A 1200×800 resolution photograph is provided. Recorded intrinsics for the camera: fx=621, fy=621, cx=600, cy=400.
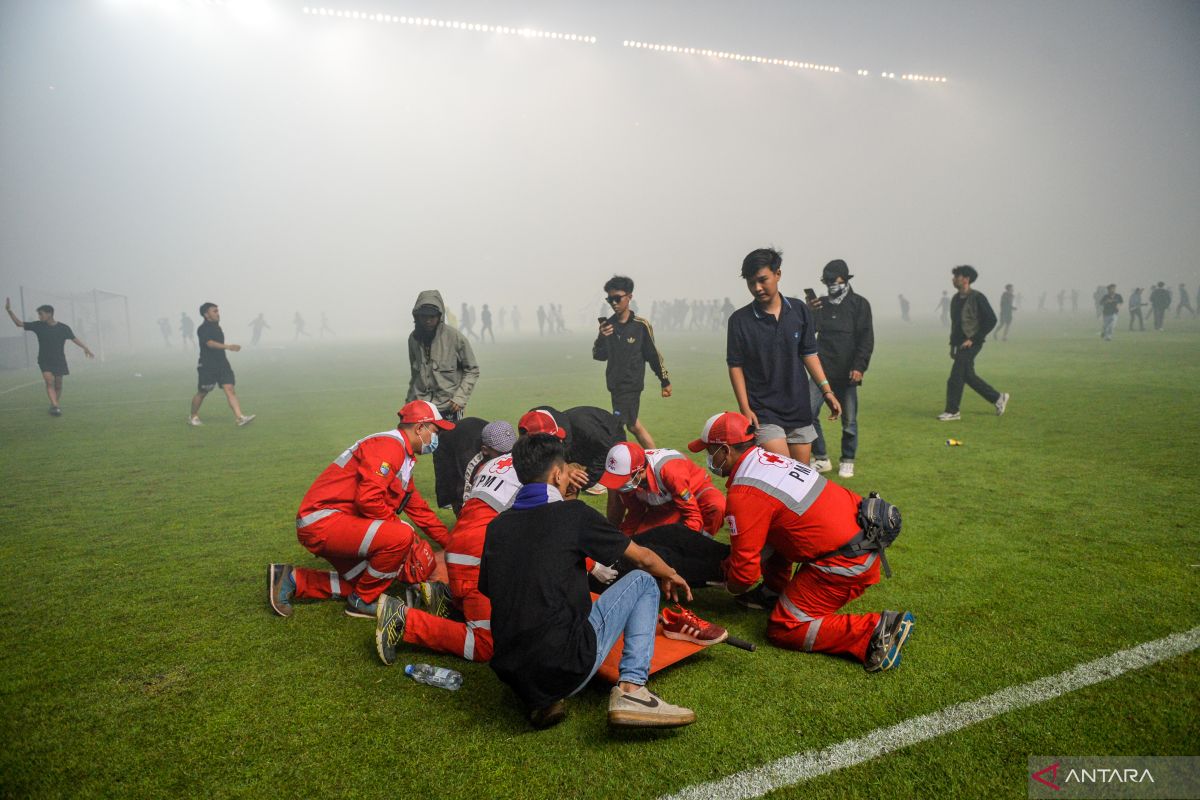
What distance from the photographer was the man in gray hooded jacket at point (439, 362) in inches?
240

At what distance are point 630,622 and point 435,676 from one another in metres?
1.01

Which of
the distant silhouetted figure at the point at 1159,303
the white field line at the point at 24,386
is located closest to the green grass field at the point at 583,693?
the white field line at the point at 24,386

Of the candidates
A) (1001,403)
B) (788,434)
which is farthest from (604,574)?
(1001,403)

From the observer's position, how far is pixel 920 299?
82.5 m

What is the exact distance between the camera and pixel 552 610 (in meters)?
2.50

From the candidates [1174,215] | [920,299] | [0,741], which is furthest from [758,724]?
[1174,215]

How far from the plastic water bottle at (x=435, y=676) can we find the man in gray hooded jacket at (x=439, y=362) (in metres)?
3.34

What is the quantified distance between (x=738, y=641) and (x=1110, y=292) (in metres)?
23.8

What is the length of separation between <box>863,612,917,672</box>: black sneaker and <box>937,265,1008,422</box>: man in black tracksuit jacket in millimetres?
6978

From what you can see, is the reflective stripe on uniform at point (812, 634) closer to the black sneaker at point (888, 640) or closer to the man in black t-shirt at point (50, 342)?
the black sneaker at point (888, 640)

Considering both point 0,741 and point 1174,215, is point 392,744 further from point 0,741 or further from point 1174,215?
point 1174,215

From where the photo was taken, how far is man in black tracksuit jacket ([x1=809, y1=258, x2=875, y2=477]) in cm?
658

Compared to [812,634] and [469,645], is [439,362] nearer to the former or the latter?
[469,645]

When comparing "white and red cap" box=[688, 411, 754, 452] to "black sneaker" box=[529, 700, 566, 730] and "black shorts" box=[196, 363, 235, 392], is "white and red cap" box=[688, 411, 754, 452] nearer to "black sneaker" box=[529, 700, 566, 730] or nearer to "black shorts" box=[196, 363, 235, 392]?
"black sneaker" box=[529, 700, 566, 730]
